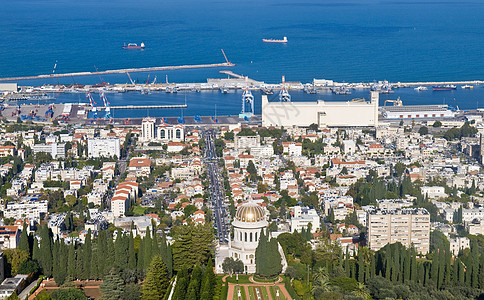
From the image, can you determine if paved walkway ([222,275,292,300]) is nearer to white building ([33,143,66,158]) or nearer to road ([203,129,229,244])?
road ([203,129,229,244])

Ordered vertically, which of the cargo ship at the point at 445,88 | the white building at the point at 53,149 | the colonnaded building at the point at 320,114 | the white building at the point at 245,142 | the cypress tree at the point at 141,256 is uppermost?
the cargo ship at the point at 445,88

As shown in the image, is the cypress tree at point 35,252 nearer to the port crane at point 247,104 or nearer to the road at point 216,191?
the road at point 216,191

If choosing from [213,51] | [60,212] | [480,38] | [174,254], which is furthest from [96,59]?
[174,254]

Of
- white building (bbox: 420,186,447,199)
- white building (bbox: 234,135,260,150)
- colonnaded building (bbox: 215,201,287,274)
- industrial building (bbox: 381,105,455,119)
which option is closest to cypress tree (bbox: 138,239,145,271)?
colonnaded building (bbox: 215,201,287,274)

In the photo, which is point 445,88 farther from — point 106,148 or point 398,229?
point 398,229

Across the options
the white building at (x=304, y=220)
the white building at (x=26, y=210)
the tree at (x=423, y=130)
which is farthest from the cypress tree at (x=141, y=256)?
the tree at (x=423, y=130)

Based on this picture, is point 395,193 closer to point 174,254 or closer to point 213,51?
point 174,254
